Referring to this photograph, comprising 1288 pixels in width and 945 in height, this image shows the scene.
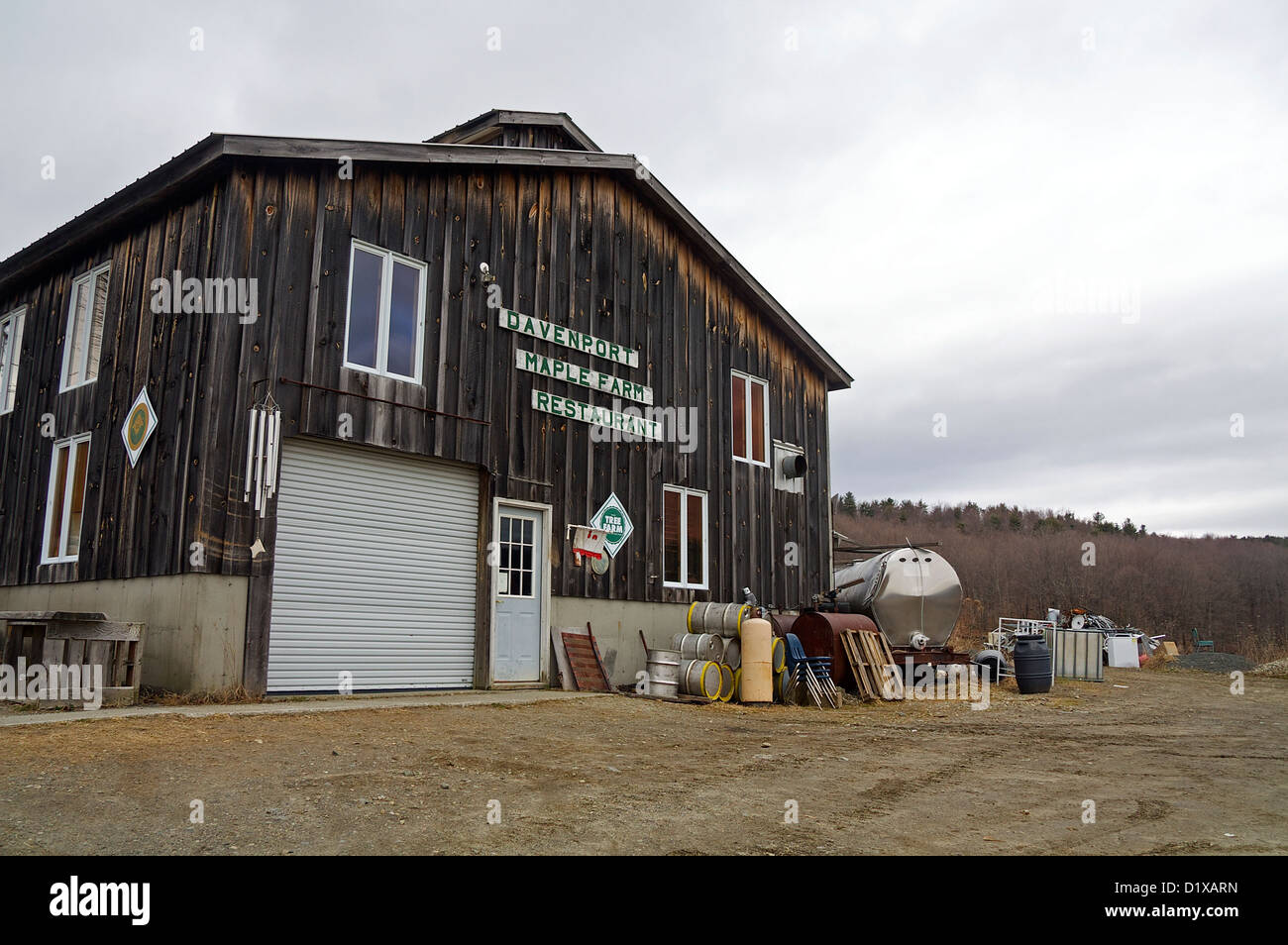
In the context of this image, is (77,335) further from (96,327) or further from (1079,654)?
(1079,654)

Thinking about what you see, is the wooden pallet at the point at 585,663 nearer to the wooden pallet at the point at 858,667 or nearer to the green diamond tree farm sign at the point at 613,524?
the green diamond tree farm sign at the point at 613,524

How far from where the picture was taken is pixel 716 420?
1745 cm

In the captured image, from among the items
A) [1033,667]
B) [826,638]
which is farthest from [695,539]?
[1033,667]

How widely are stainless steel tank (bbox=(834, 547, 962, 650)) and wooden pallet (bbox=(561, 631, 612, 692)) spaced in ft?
19.2

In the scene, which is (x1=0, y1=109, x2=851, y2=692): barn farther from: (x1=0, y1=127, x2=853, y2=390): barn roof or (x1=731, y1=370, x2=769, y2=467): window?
(x1=731, y1=370, x2=769, y2=467): window

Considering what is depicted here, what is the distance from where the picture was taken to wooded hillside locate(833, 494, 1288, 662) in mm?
62906

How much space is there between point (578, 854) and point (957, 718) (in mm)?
9415

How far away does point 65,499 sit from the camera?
13.4 meters

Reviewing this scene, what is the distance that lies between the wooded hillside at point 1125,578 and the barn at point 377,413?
144ft

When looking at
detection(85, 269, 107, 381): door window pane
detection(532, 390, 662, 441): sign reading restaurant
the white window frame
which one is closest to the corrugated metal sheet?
the white window frame

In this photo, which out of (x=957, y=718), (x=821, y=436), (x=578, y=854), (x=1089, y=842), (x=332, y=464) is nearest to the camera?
(x=578, y=854)

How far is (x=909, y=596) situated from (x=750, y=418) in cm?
458
